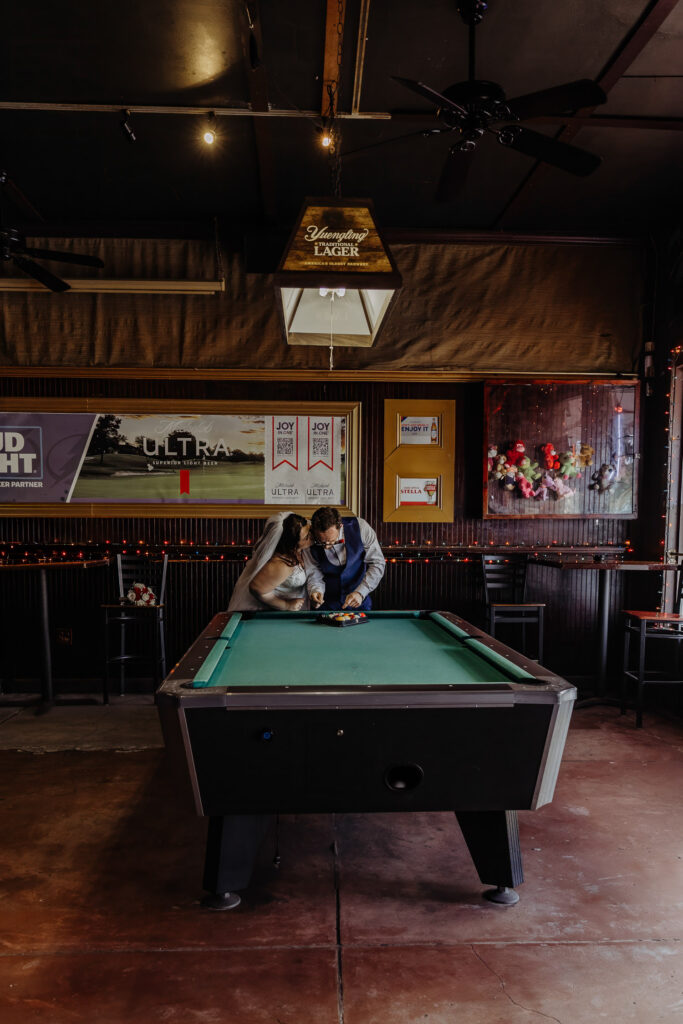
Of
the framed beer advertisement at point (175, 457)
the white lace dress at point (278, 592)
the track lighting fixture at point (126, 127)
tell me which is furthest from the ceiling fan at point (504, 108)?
the framed beer advertisement at point (175, 457)

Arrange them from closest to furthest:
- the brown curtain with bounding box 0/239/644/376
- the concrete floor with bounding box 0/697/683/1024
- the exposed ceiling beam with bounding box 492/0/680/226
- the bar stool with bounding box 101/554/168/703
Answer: the concrete floor with bounding box 0/697/683/1024
the exposed ceiling beam with bounding box 492/0/680/226
the bar stool with bounding box 101/554/168/703
the brown curtain with bounding box 0/239/644/376

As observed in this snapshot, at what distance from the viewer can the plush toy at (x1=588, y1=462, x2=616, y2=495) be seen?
19.1ft

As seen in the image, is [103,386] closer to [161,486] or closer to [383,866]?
[161,486]

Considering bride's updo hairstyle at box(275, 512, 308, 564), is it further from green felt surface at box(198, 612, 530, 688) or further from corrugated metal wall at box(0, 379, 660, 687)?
corrugated metal wall at box(0, 379, 660, 687)

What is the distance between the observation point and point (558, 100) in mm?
2977

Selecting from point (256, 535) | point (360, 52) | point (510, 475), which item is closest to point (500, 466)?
point (510, 475)

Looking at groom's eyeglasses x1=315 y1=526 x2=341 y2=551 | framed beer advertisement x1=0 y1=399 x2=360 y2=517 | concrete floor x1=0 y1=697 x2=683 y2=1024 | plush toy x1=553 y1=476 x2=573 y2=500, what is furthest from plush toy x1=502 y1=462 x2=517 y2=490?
concrete floor x1=0 y1=697 x2=683 y2=1024

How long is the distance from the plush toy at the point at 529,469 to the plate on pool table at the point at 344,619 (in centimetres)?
256

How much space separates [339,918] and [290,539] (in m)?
2.29

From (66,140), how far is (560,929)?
17.2ft

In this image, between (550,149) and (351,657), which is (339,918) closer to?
(351,657)

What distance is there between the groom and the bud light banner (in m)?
1.04

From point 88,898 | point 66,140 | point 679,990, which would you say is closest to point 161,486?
point 66,140

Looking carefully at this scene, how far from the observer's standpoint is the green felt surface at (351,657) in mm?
2545
